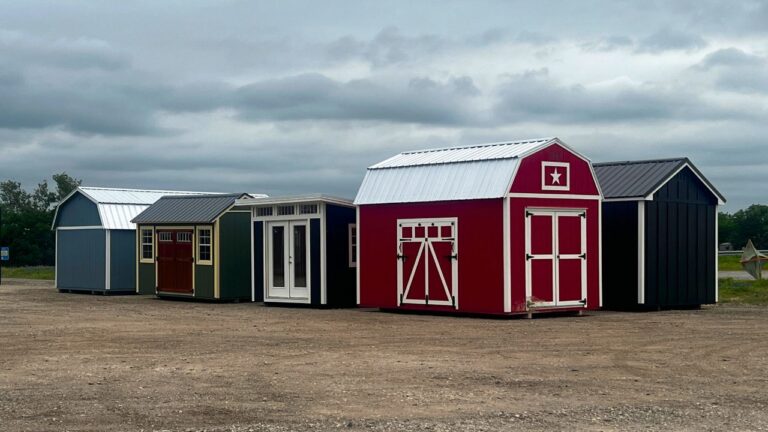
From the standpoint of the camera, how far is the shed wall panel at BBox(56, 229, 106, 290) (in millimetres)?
33188

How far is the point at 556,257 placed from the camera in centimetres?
2156

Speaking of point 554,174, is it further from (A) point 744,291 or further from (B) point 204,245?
(A) point 744,291

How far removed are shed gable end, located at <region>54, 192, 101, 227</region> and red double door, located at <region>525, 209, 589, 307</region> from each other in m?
17.0

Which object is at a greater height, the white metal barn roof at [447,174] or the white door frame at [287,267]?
the white metal barn roof at [447,174]

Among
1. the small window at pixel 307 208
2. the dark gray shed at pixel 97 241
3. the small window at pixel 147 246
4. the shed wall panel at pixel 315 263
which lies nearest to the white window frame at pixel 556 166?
the shed wall panel at pixel 315 263

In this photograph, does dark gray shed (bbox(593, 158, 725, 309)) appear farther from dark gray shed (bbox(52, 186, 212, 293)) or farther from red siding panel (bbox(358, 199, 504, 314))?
dark gray shed (bbox(52, 186, 212, 293))

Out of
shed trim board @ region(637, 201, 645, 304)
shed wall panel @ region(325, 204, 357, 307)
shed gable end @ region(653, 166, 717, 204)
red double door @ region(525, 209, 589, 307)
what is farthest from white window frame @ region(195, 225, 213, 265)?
shed gable end @ region(653, 166, 717, 204)

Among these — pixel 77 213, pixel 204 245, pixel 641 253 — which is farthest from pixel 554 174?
pixel 77 213

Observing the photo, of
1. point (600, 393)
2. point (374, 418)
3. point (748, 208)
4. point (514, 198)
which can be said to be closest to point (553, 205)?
point (514, 198)

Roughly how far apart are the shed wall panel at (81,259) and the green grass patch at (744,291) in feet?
61.7

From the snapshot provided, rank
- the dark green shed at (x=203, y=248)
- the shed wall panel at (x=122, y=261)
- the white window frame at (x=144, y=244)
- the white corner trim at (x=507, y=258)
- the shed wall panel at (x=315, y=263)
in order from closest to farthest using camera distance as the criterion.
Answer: the white corner trim at (x=507, y=258) → the shed wall panel at (x=315, y=263) → the dark green shed at (x=203, y=248) → the white window frame at (x=144, y=244) → the shed wall panel at (x=122, y=261)

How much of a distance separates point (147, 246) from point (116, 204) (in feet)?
11.6

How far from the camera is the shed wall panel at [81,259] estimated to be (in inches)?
1307

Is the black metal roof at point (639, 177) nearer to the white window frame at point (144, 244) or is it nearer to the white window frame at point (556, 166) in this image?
the white window frame at point (556, 166)
